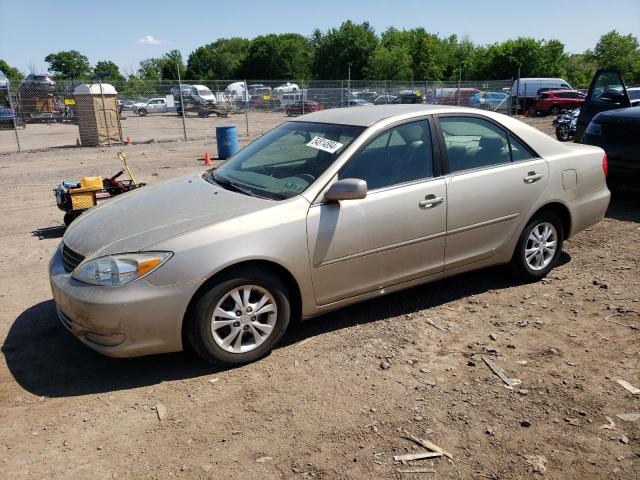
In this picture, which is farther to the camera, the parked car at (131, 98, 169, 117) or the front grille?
the parked car at (131, 98, 169, 117)

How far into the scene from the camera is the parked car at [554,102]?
30812mm

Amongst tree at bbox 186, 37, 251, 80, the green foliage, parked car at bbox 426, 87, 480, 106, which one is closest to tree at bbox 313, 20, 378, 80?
the green foliage

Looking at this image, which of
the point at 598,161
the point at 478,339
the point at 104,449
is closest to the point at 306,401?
the point at 104,449

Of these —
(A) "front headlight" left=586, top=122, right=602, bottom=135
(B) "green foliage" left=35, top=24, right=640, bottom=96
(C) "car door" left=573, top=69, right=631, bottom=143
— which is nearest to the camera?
(A) "front headlight" left=586, top=122, right=602, bottom=135

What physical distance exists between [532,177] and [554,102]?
1166 inches

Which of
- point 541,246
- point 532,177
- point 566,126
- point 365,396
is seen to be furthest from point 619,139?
point 566,126

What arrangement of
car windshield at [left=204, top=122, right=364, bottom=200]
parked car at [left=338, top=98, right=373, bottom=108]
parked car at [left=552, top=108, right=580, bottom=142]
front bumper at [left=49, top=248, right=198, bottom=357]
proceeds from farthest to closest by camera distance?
parked car at [left=338, top=98, right=373, bottom=108] → parked car at [left=552, top=108, right=580, bottom=142] → car windshield at [left=204, top=122, right=364, bottom=200] → front bumper at [left=49, top=248, right=198, bottom=357]

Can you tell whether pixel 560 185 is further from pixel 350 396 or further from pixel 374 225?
pixel 350 396

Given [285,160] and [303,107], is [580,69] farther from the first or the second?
[285,160]

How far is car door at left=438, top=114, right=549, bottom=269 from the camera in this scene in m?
4.25

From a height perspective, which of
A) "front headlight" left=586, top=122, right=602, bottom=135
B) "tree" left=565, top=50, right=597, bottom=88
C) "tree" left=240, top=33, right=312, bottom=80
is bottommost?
"front headlight" left=586, top=122, right=602, bottom=135

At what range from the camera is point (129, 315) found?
3148 millimetres

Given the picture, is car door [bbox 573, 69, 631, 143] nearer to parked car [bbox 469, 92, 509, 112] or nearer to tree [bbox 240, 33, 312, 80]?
parked car [bbox 469, 92, 509, 112]

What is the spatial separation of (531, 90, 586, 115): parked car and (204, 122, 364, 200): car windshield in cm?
3016
